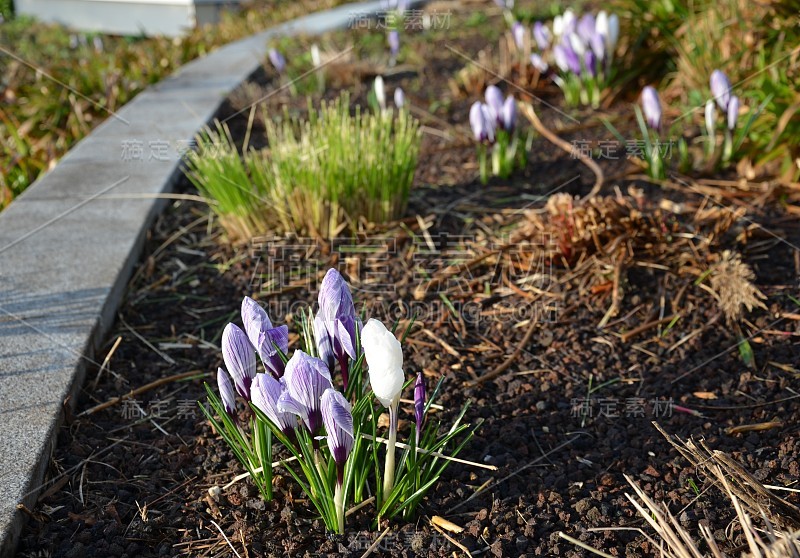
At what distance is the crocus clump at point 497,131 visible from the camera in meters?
3.56

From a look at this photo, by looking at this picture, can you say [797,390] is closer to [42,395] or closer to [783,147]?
[783,147]

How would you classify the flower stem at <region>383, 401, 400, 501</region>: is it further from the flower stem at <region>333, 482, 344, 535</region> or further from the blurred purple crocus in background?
the blurred purple crocus in background

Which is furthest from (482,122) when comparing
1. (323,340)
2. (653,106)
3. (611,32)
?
(323,340)

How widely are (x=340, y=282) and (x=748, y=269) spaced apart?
68.5 inches

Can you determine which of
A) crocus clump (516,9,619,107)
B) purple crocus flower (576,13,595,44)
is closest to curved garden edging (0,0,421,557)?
crocus clump (516,9,619,107)

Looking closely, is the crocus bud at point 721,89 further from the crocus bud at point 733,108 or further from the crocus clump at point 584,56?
the crocus clump at point 584,56

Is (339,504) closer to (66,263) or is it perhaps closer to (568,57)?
(66,263)

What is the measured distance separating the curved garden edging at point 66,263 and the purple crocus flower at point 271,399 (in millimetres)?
664

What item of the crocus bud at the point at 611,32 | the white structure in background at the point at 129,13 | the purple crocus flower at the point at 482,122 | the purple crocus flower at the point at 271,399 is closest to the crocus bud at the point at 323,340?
the purple crocus flower at the point at 271,399

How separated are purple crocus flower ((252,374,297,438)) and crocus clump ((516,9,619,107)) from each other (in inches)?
131

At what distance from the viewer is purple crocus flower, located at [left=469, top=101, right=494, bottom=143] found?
3.54 m

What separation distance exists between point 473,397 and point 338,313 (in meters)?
0.76

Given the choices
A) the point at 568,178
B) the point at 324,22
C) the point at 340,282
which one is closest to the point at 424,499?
the point at 340,282

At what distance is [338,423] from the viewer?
159 centimetres
